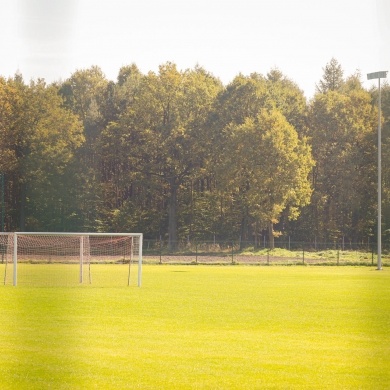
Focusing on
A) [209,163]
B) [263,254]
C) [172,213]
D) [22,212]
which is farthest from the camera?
[172,213]

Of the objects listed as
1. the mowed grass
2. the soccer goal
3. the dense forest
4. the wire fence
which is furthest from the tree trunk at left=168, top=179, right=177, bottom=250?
the mowed grass

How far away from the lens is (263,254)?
60469 millimetres

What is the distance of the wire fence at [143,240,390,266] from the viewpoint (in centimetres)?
5475

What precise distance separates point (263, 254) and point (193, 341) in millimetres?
44821

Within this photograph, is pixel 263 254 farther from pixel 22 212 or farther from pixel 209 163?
pixel 22 212

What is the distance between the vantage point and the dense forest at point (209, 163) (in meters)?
63.8

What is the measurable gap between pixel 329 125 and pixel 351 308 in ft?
152

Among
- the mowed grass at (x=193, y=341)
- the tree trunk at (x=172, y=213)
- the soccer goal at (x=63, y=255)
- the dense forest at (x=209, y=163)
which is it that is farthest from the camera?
the tree trunk at (x=172, y=213)

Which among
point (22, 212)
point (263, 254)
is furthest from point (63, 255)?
point (263, 254)

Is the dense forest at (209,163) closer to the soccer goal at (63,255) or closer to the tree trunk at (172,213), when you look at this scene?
the tree trunk at (172,213)

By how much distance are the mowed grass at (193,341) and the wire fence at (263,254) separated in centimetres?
2669

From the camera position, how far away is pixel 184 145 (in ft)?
229

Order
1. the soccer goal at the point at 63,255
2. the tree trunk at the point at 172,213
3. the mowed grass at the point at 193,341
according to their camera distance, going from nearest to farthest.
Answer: the mowed grass at the point at 193,341
the soccer goal at the point at 63,255
the tree trunk at the point at 172,213

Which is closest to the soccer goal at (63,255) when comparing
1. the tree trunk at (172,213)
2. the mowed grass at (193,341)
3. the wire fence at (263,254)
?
the wire fence at (263,254)
